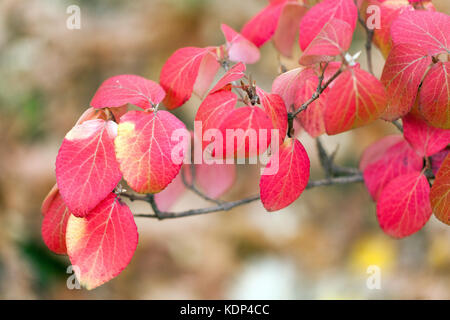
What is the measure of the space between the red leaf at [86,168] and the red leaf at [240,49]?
171 millimetres

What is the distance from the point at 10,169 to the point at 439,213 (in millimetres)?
1067

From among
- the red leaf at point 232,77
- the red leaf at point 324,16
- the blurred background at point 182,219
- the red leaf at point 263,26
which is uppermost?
the red leaf at point 324,16

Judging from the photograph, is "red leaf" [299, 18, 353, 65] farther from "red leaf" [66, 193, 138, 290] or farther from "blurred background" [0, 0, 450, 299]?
"blurred background" [0, 0, 450, 299]

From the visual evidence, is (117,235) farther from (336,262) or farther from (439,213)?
(336,262)

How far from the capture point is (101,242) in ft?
1.27

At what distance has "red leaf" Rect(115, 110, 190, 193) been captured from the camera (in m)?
0.35

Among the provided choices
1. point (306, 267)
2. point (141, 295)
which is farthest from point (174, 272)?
point (306, 267)

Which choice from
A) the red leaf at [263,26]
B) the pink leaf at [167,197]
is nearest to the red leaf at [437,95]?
the red leaf at [263,26]

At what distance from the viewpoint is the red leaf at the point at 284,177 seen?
38cm

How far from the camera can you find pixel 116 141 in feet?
1.18

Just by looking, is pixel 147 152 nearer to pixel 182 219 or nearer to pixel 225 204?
pixel 225 204

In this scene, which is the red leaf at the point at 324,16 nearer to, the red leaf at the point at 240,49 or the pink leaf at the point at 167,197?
the red leaf at the point at 240,49

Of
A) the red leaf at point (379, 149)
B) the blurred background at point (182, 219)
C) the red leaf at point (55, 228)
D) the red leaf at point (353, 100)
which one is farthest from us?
the blurred background at point (182, 219)

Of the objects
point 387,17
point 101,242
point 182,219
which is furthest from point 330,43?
point 182,219
